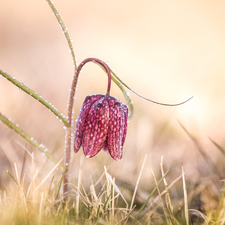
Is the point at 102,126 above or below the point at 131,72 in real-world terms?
below

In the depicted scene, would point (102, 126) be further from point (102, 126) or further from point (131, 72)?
point (131, 72)

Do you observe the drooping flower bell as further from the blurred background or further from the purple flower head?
the blurred background

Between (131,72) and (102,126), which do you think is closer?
(102,126)

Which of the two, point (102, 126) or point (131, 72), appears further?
point (131, 72)

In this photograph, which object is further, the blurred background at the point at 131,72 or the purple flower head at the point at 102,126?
the blurred background at the point at 131,72

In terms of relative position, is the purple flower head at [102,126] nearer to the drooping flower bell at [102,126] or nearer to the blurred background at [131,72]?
the drooping flower bell at [102,126]

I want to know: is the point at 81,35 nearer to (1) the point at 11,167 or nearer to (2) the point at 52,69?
(2) the point at 52,69

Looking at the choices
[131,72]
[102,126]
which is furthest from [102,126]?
[131,72]

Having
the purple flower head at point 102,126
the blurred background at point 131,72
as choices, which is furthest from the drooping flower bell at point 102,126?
the blurred background at point 131,72

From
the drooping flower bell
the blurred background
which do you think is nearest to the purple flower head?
the drooping flower bell
